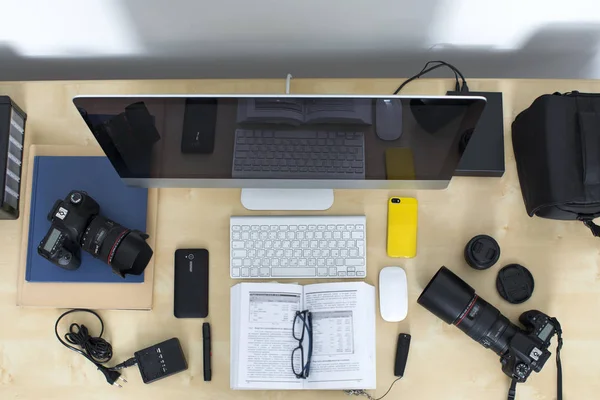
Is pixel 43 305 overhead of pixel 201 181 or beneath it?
beneath

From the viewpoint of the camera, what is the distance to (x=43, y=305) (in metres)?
1.06

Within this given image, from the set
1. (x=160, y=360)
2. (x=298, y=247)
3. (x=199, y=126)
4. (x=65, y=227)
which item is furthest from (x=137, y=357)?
(x=199, y=126)

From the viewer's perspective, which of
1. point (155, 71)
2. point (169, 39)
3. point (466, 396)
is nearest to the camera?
point (466, 396)

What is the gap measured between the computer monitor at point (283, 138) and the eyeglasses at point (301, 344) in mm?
279

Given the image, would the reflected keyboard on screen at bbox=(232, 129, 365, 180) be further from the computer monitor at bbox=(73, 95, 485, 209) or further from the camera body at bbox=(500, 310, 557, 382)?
the camera body at bbox=(500, 310, 557, 382)

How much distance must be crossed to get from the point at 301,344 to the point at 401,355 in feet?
0.69

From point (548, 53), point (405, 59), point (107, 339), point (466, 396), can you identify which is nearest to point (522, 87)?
point (548, 53)

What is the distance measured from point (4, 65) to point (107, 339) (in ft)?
2.42

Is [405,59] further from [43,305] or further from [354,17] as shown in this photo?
[43,305]

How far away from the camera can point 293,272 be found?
1.09 meters

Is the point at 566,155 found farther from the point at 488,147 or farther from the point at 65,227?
the point at 65,227

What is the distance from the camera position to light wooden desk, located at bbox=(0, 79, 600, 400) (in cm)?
105

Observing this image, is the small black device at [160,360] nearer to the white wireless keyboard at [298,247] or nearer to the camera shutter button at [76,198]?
the white wireless keyboard at [298,247]

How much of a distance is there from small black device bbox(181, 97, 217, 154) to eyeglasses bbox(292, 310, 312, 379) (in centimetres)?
40
